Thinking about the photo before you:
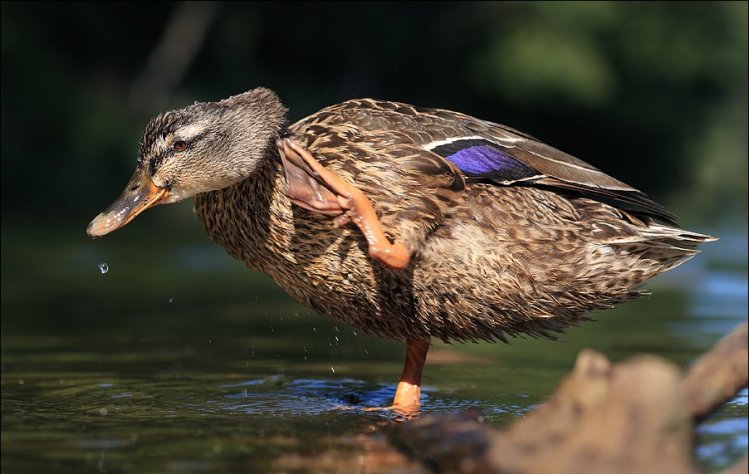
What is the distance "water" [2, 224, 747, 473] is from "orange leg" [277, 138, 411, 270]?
73 cm

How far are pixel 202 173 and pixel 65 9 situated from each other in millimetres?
21586

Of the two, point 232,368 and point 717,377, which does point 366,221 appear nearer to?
point 717,377

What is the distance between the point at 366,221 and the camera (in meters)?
5.92

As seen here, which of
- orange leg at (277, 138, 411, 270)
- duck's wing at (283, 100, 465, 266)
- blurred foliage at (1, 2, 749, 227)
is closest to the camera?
orange leg at (277, 138, 411, 270)

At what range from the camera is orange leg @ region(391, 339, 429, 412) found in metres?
6.74

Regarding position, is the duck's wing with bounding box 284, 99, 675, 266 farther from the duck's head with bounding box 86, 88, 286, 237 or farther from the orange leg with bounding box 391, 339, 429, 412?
the orange leg with bounding box 391, 339, 429, 412

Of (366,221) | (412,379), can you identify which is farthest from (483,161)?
(412,379)

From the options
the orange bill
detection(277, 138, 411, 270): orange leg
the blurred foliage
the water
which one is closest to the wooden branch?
the water

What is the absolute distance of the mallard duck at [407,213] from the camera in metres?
6.10

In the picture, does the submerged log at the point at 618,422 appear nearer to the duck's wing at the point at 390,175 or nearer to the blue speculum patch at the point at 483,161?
the duck's wing at the point at 390,175

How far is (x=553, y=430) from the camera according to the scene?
4086 millimetres

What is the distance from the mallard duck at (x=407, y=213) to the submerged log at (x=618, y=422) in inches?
70.8

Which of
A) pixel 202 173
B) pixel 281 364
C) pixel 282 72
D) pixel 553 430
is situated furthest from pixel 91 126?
pixel 553 430

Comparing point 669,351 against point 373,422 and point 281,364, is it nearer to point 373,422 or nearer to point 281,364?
point 281,364
